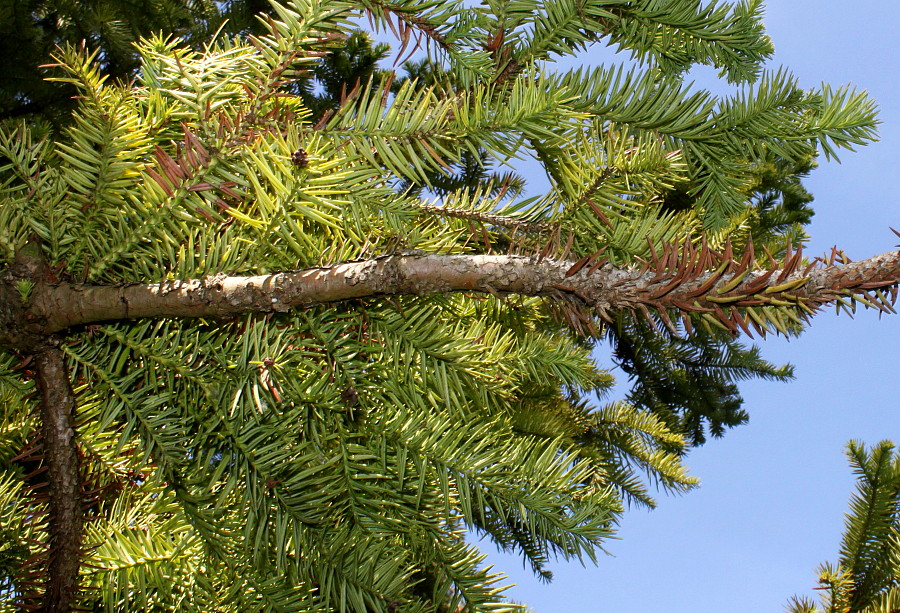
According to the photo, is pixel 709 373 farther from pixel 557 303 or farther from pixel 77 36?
pixel 77 36

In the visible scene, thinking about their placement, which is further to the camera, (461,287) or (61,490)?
(61,490)

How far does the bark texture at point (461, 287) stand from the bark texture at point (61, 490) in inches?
2.7

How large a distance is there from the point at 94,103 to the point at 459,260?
1.31 ft


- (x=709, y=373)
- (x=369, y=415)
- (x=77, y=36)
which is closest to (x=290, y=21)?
(x=369, y=415)

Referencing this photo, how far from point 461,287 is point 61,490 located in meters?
0.51

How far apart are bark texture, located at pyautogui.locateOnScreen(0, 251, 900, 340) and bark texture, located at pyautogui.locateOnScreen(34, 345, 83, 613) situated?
68mm

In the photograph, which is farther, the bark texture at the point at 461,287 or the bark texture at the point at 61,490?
the bark texture at the point at 61,490

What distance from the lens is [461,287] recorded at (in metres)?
0.53

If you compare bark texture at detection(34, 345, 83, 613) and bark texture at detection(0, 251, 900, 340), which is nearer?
bark texture at detection(0, 251, 900, 340)

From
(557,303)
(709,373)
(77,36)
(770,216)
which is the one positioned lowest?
(557,303)

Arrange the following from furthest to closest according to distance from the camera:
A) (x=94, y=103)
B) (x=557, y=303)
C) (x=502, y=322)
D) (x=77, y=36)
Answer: (x=77, y=36) < (x=502, y=322) < (x=94, y=103) < (x=557, y=303)

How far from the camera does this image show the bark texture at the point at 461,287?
439 millimetres

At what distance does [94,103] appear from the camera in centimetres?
64

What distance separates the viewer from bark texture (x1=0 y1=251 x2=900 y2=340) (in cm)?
44
